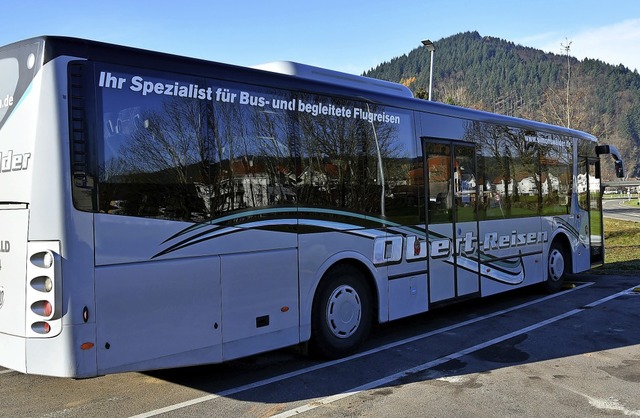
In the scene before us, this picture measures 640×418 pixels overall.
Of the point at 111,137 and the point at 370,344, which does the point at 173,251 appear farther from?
the point at 370,344

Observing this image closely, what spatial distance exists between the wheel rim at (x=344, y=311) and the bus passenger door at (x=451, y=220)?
145cm

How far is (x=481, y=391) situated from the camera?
5.40m

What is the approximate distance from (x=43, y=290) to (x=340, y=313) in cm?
332

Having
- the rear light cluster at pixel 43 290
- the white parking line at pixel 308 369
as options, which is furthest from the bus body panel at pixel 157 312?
the white parking line at pixel 308 369

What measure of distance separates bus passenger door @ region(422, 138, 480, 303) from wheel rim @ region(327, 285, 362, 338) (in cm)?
145

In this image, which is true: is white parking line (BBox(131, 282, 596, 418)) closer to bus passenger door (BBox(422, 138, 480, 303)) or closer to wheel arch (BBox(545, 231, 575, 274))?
bus passenger door (BBox(422, 138, 480, 303))

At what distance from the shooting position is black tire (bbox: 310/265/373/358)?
→ 632 cm

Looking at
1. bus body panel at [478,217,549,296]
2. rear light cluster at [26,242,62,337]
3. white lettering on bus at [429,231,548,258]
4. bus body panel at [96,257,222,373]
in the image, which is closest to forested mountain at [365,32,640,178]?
bus body panel at [478,217,549,296]

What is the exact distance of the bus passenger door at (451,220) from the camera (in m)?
7.77

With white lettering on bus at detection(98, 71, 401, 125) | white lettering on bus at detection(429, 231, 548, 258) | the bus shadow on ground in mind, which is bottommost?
the bus shadow on ground

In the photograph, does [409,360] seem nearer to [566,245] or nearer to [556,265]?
[556,265]

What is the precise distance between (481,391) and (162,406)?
3.03 metres

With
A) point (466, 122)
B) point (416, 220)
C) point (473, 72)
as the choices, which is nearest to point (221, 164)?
point (416, 220)

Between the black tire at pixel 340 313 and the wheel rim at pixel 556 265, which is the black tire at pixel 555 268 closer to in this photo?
the wheel rim at pixel 556 265
